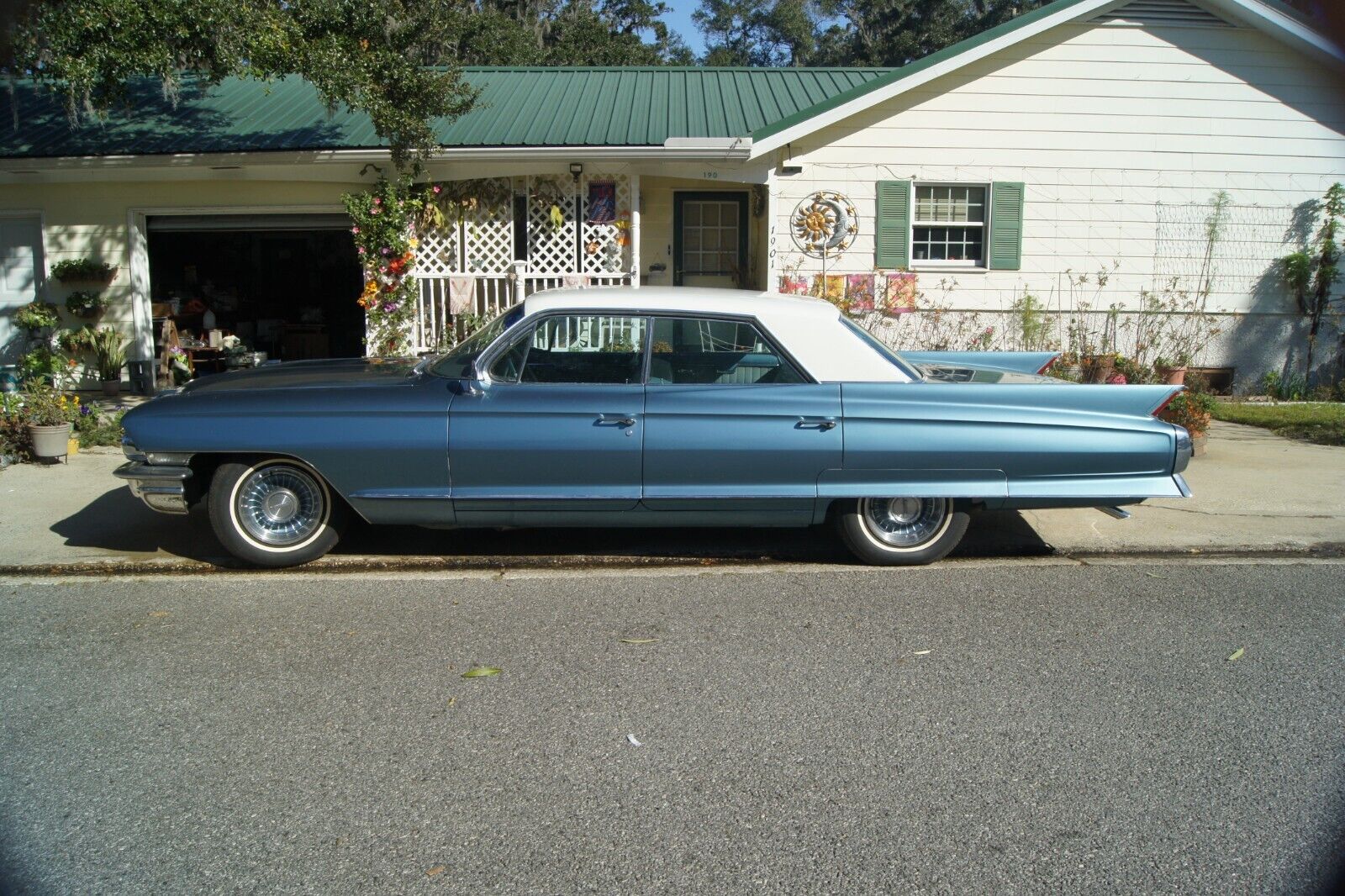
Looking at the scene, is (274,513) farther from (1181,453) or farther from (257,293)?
(257,293)

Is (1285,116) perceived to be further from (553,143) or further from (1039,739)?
(1039,739)

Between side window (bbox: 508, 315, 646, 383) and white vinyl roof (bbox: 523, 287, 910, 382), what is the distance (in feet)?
0.32

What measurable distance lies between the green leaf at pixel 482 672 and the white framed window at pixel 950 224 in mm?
9258

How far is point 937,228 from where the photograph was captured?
506 inches

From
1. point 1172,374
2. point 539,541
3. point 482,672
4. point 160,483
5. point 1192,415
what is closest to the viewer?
point 482,672

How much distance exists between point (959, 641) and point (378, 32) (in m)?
7.83

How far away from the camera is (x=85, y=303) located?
1273cm

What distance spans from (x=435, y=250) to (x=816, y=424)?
7289 mm

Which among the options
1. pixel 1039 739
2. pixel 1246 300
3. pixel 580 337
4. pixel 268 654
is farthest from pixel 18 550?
pixel 1246 300

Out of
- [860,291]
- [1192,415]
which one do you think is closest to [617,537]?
[1192,415]

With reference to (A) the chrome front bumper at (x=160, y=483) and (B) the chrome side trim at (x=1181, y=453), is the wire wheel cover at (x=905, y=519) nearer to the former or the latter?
(B) the chrome side trim at (x=1181, y=453)

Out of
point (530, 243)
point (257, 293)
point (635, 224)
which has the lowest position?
point (257, 293)

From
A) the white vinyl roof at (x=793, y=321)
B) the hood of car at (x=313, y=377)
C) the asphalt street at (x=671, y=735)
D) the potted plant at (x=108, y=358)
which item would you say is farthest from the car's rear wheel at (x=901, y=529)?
the potted plant at (x=108, y=358)

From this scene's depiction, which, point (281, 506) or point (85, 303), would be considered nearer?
point (281, 506)
